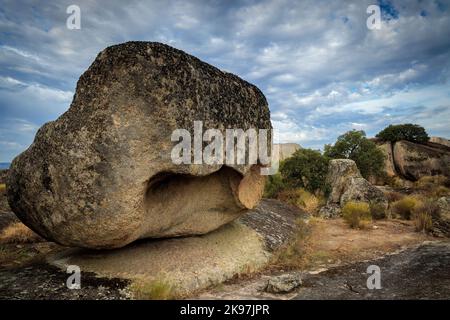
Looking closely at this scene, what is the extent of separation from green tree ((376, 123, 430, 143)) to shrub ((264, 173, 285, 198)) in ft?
59.4

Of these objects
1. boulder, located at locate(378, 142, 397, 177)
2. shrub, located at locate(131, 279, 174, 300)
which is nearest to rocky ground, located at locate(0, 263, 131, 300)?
shrub, located at locate(131, 279, 174, 300)

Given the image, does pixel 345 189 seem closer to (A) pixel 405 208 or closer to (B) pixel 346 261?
(A) pixel 405 208

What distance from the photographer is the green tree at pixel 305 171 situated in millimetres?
18516

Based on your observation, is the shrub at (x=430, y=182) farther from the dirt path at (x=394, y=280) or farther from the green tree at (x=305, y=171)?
the dirt path at (x=394, y=280)

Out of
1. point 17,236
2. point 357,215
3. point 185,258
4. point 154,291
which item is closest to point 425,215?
point 357,215

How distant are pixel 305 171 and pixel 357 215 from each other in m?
6.53

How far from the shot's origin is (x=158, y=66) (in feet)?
17.9

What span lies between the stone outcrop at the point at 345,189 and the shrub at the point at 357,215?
196 centimetres

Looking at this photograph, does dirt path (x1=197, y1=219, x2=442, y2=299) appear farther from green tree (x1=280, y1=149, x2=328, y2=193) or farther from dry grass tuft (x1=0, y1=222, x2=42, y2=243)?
green tree (x1=280, y1=149, x2=328, y2=193)

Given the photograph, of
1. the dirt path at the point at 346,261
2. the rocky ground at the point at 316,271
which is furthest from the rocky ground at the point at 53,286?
the dirt path at the point at 346,261

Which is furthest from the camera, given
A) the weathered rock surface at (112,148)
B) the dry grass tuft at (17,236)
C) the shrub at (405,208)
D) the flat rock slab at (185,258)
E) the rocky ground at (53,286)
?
the shrub at (405,208)
